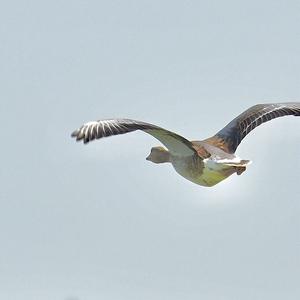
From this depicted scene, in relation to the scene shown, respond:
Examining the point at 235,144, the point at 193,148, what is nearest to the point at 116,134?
the point at 193,148

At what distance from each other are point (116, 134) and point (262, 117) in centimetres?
825

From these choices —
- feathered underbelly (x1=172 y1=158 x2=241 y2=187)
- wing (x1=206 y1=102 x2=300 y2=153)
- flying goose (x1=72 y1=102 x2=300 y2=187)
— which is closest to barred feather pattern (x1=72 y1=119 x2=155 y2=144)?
flying goose (x1=72 y1=102 x2=300 y2=187)

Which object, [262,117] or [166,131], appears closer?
[166,131]

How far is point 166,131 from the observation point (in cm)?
3594

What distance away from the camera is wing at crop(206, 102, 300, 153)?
4134 centimetres

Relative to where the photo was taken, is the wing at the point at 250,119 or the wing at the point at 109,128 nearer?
the wing at the point at 109,128

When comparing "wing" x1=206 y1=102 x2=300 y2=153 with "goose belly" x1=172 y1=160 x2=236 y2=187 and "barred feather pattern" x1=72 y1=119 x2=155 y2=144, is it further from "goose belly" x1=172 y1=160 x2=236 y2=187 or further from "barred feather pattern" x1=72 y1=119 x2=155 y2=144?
"barred feather pattern" x1=72 y1=119 x2=155 y2=144

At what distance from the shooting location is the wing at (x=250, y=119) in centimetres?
4134

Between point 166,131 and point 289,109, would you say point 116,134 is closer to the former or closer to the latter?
point 166,131

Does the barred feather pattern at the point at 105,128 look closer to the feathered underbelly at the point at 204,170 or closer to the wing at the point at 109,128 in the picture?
the wing at the point at 109,128

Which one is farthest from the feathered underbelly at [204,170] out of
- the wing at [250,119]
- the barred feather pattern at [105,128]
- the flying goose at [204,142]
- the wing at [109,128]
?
the barred feather pattern at [105,128]

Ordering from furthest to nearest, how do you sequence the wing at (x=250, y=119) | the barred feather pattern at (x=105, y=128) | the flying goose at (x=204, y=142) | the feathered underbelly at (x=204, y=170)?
the wing at (x=250, y=119)
the feathered underbelly at (x=204, y=170)
the flying goose at (x=204, y=142)
the barred feather pattern at (x=105, y=128)

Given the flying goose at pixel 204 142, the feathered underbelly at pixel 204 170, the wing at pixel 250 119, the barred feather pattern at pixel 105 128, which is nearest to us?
the barred feather pattern at pixel 105 128

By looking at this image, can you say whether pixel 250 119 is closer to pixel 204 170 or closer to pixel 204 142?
pixel 204 142
